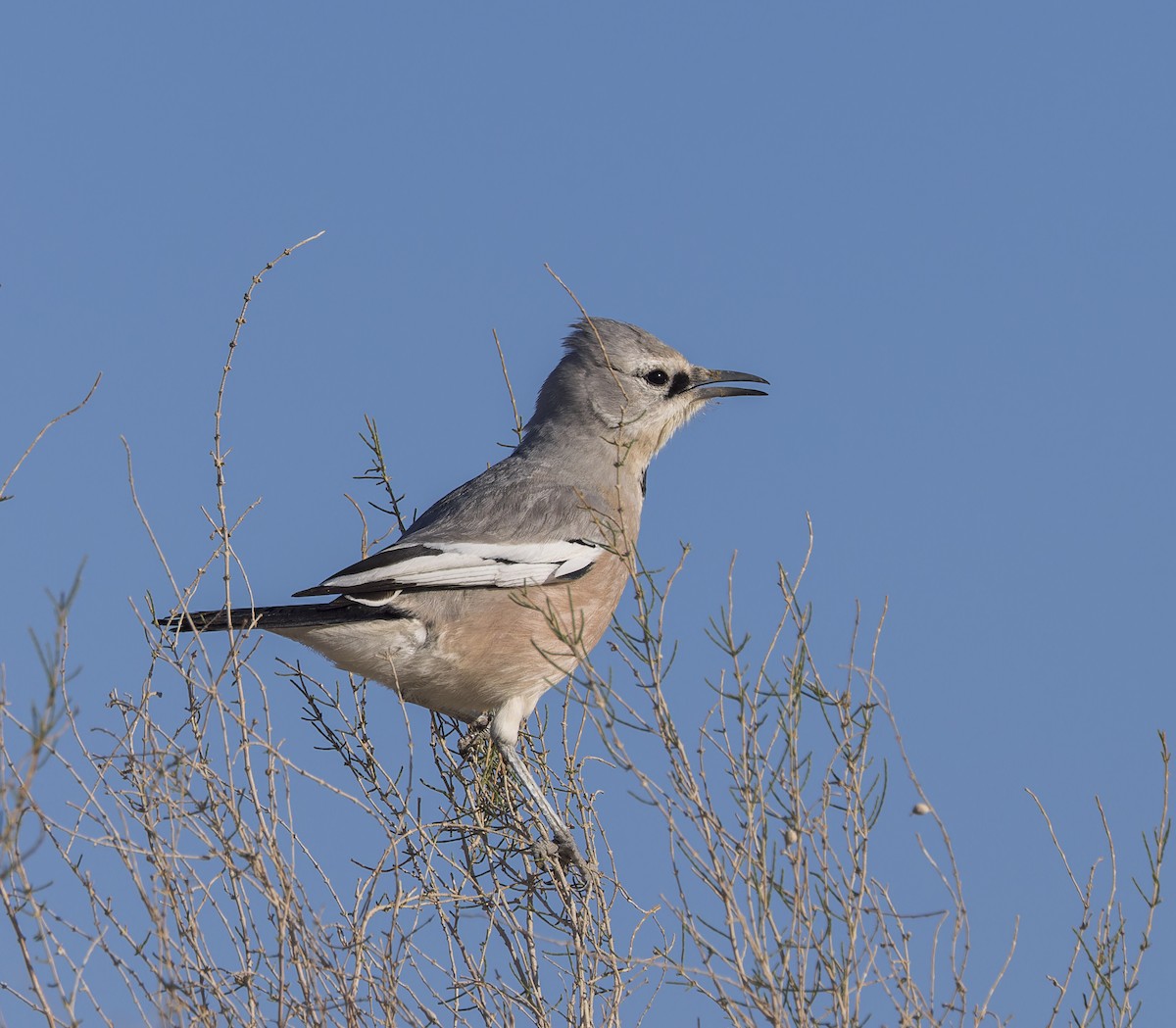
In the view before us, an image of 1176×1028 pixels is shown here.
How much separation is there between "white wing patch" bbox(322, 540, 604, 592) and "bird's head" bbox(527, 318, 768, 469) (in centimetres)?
92

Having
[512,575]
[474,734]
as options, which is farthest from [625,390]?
[474,734]

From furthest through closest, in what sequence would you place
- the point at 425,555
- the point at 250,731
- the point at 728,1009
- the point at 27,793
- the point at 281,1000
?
the point at 425,555
the point at 250,731
the point at 281,1000
the point at 728,1009
the point at 27,793

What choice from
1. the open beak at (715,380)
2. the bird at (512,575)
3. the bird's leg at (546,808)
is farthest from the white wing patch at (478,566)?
the open beak at (715,380)

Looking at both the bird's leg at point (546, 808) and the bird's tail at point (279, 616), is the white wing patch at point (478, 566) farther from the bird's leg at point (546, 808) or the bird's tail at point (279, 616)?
the bird's leg at point (546, 808)

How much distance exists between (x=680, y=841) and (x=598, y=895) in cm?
158

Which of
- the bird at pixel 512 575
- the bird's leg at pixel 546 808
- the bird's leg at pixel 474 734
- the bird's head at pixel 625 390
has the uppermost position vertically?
the bird's head at pixel 625 390

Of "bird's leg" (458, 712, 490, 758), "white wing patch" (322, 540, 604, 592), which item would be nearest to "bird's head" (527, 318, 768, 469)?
"white wing patch" (322, 540, 604, 592)

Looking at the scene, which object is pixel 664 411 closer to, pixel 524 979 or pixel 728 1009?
pixel 524 979

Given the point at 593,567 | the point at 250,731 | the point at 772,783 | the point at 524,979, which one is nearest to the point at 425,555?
the point at 593,567

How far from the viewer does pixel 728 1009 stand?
4414 millimetres

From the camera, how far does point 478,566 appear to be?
6711 mm

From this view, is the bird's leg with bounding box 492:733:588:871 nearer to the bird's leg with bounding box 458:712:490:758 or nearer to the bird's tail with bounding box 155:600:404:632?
the bird's leg with bounding box 458:712:490:758

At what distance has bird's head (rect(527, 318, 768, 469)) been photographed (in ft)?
25.3

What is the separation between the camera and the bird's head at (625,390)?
303 inches
